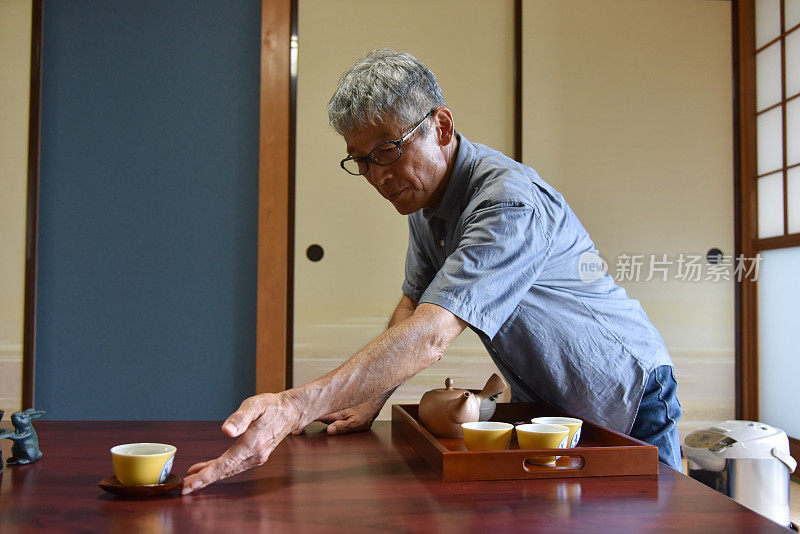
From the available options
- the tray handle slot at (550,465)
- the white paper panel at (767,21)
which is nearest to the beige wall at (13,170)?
the tray handle slot at (550,465)

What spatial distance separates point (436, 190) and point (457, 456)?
75 cm

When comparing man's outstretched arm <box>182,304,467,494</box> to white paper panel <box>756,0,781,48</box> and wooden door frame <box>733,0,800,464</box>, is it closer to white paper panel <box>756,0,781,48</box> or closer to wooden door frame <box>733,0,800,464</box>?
wooden door frame <box>733,0,800,464</box>

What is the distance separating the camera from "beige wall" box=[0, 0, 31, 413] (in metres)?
3.32

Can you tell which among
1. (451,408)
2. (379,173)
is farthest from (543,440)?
(379,173)

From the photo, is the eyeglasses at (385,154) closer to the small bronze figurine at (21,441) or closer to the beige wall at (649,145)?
the small bronze figurine at (21,441)

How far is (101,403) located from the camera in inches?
133

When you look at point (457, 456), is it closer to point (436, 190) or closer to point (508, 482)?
point (508, 482)

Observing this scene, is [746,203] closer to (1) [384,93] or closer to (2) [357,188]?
(2) [357,188]

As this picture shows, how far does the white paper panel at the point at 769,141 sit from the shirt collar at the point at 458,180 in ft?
8.54

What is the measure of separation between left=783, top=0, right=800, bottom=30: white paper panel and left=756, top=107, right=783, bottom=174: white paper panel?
1.36 ft

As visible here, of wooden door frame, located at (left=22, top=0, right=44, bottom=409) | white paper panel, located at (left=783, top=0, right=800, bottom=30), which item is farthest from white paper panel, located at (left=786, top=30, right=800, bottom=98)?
wooden door frame, located at (left=22, top=0, right=44, bottom=409)

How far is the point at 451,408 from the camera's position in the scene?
1.30 meters

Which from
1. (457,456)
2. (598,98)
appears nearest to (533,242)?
(457,456)

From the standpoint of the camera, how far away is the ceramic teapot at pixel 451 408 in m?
1.29
